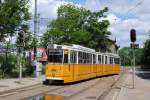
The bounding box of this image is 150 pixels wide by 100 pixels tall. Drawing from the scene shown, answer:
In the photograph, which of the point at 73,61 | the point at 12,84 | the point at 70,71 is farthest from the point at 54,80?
the point at 12,84

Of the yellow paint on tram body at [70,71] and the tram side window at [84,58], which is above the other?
the tram side window at [84,58]

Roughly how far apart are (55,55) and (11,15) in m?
7.77

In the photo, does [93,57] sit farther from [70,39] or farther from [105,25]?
[105,25]

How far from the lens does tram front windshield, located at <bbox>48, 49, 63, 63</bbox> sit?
31922mm

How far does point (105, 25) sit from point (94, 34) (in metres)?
2.59

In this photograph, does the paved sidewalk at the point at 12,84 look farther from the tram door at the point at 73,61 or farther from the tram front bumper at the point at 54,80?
the tram door at the point at 73,61

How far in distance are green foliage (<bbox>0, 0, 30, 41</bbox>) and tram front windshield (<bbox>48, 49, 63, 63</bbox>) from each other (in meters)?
6.45

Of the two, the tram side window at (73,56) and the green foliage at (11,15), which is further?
the green foliage at (11,15)

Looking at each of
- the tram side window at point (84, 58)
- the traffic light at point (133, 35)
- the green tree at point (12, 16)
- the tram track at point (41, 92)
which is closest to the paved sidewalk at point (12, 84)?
the tram track at point (41, 92)

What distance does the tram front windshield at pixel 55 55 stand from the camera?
3192 centimetres

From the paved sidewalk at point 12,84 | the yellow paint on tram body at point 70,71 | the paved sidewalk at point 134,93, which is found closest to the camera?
the paved sidewalk at point 134,93

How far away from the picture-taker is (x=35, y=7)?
4241 cm

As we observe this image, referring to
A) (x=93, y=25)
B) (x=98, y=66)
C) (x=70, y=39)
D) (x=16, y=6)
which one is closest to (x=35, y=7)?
(x=16, y=6)

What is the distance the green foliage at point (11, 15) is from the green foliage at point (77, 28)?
2229cm
